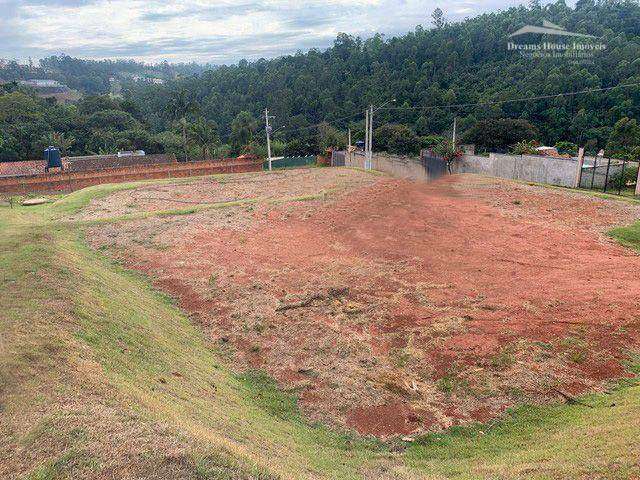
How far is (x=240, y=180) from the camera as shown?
94.5 ft

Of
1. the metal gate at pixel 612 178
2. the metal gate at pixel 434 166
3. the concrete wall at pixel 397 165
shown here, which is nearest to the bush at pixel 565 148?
the metal gate at pixel 434 166

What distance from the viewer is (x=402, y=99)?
61406mm

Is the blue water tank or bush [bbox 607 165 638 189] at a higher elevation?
the blue water tank

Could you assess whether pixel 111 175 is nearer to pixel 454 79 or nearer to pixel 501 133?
pixel 501 133

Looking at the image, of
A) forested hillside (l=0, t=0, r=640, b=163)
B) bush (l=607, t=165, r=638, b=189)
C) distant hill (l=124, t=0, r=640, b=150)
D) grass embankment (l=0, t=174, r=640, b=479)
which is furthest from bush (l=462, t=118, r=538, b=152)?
grass embankment (l=0, t=174, r=640, b=479)

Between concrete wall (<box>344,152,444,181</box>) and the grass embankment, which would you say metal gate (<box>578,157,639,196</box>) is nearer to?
concrete wall (<box>344,152,444,181</box>)

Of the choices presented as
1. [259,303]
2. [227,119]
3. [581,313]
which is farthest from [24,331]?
[227,119]

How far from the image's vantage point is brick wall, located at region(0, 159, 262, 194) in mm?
29359

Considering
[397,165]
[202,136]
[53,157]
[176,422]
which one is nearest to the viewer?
[176,422]

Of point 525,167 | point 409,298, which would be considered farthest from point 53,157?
point 409,298

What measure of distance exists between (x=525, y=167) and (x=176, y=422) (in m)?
27.1

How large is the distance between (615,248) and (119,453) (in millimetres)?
13507

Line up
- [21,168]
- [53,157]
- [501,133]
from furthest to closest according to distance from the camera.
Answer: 1. [501,133]
2. [21,168]
3. [53,157]

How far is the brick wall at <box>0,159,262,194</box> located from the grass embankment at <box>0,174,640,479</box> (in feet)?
78.8
